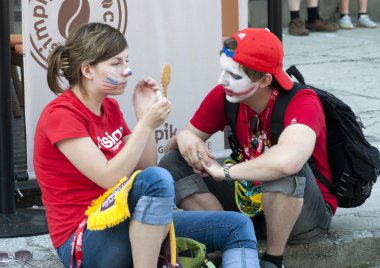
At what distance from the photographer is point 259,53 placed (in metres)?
3.73

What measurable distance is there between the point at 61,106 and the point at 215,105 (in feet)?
2.45

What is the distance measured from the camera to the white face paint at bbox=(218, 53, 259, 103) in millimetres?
3783

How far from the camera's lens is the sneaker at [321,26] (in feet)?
30.7

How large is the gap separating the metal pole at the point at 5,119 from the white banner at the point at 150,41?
10.0 inches

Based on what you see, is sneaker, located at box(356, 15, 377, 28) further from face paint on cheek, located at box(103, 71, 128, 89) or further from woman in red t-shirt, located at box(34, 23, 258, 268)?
face paint on cheek, located at box(103, 71, 128, 89)

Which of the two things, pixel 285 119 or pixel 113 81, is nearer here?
pixel 113 81

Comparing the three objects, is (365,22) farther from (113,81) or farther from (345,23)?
(113,81)

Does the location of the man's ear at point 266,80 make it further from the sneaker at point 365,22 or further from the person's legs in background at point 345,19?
the sneaker at point 365,22

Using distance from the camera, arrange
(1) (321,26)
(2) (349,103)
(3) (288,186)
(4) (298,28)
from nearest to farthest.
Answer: (3) (288,186) → (2) (349,103) → (4) (298,28) → (1) (321,26)

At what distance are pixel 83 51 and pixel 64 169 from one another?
0.44m

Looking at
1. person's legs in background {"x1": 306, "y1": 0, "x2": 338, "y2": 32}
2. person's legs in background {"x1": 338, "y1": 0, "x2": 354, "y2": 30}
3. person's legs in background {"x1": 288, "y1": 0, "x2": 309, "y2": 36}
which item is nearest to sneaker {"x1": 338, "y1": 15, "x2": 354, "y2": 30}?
person's legs in background {"x1": 338, "y1": 0, "x2": 354, "y2": 30}

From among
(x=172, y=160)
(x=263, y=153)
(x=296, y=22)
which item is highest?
(x=263, y=153)

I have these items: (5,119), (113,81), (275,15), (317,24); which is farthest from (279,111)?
(317,24)

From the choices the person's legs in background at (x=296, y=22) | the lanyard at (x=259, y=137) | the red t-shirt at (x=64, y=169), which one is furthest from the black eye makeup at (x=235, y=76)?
the person's legs in background at (x=296, y=22)
